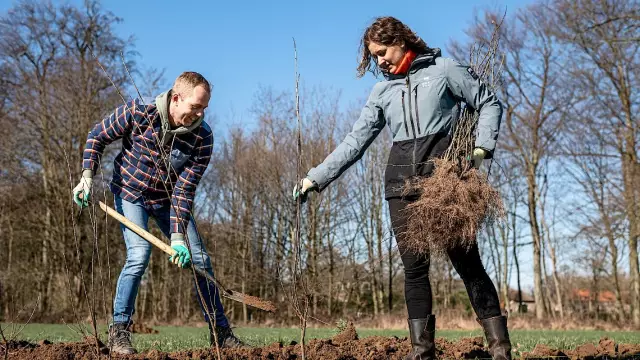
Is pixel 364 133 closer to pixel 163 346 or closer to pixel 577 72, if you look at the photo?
pixel 163 346

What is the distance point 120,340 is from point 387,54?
2529 millimetres

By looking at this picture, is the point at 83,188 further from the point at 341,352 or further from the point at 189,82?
the point at 341,352

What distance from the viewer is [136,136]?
14.9ft

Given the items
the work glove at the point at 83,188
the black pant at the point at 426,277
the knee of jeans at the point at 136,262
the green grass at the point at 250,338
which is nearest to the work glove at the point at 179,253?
the knee of jeans at the point at 136,262

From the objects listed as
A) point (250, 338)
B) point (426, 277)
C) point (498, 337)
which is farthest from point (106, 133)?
point (498, 337)

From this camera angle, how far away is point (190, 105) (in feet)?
13.9

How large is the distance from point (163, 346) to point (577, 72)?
1818 centimetres

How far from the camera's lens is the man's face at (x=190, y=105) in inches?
165

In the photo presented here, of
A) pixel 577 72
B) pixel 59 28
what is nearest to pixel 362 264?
pixel 577 72

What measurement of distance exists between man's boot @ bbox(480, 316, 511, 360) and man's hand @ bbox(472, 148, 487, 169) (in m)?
0.84

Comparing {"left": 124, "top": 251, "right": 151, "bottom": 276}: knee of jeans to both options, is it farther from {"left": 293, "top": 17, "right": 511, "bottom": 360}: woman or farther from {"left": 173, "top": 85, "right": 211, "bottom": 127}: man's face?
{"left": 293, "top": 17, "right": 511, "bottom": 360}: woman

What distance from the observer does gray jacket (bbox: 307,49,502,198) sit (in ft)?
11.6

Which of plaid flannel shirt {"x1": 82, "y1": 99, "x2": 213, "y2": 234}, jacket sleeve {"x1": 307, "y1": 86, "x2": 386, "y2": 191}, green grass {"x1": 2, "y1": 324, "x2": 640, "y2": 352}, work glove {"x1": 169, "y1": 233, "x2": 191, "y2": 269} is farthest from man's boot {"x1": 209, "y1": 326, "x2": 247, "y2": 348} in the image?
jacket sleeve {"x1": 307, "y1": 86, "x2": 386, "y2": 191}

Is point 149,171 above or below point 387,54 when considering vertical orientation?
below
